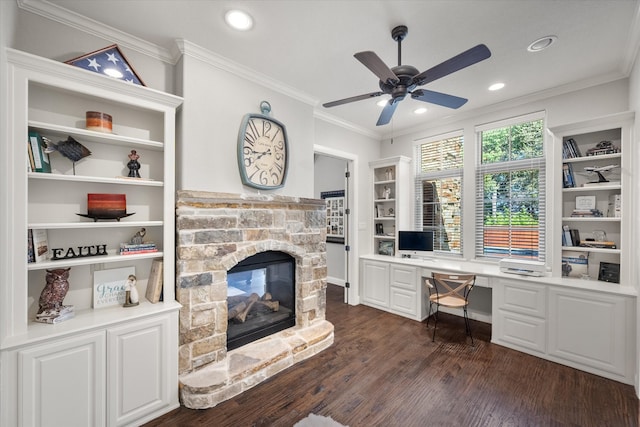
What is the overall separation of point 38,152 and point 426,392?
3396 millimetres

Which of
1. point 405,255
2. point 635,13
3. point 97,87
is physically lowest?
point 405,255

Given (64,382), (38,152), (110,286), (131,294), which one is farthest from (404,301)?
(38,152)

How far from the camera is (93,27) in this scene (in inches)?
81.1

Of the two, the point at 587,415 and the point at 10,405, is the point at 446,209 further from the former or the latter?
the point at 10,405

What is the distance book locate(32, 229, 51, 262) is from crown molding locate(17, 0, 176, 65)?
5.01 ft

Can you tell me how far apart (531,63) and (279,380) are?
384 centimetres

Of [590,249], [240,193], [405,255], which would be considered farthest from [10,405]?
[590,249]

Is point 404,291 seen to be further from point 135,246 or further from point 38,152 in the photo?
point 38,152

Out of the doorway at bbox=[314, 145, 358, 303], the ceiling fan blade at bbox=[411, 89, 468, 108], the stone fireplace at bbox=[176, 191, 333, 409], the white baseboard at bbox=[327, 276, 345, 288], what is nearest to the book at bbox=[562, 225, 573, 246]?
the ceiling fan blade at bbox=[411, 89, 468, 108]

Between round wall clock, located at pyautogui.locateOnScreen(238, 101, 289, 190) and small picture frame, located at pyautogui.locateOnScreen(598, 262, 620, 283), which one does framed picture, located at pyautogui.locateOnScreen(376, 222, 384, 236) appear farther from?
small picture frame, located at pyautogui.locateOnScreen(598, 262, 620, 283)

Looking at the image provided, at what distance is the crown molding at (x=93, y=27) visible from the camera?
1.85 m

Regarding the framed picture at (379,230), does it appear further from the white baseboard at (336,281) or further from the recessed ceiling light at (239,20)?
the recessed ceiling light at (239,20)

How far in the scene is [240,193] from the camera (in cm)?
260

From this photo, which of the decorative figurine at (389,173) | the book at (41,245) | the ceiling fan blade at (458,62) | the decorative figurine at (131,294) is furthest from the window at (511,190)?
the book at (41,245)
